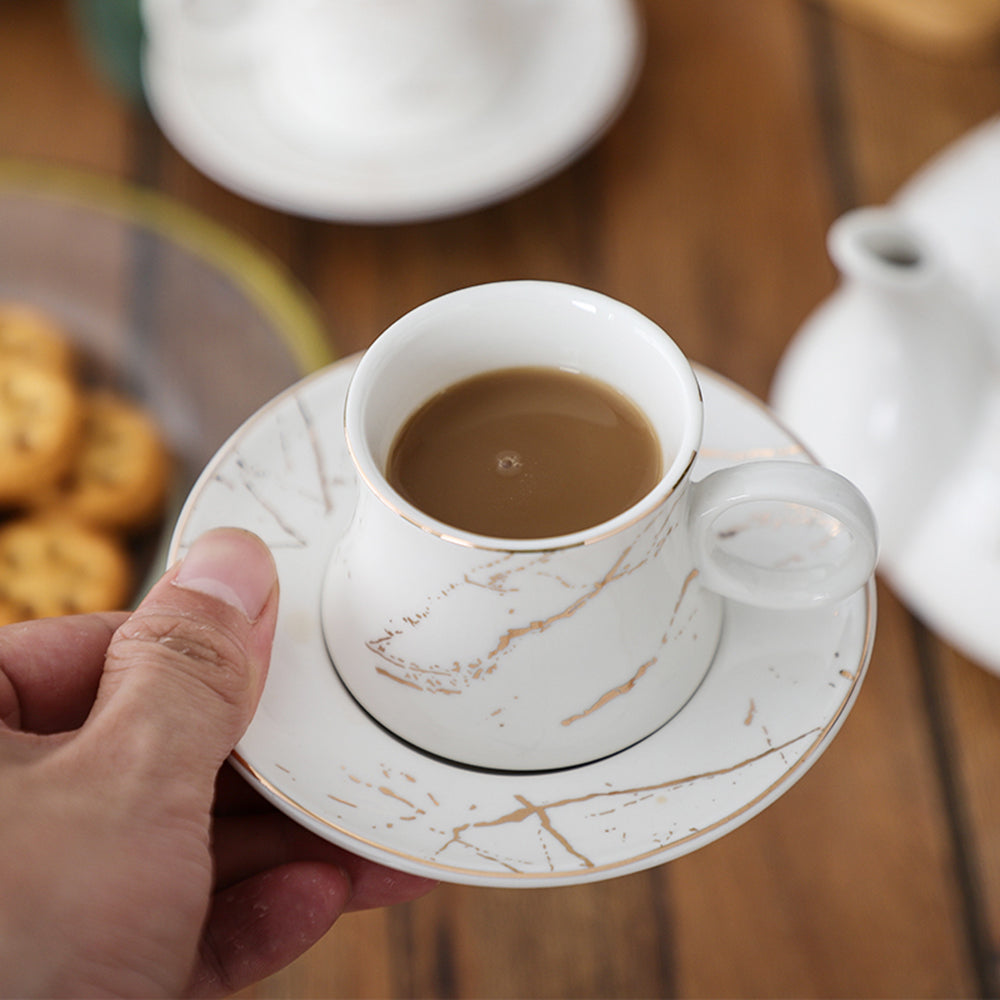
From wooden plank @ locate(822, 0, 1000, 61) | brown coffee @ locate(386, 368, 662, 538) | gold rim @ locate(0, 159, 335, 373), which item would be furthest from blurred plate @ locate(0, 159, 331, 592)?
wooden plank @ locate(822, 0, 1000, 61)

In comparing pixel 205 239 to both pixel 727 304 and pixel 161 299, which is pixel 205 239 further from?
pixel 727 304

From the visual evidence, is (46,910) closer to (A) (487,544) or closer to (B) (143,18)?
(A) (487,544)

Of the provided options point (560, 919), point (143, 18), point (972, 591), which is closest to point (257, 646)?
point (560, 919)

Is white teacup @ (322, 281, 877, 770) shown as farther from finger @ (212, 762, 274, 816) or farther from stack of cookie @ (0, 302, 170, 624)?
stack of cookie @ (0, 302, 170, 624)

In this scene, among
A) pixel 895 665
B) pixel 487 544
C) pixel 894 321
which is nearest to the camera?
pixel 487 544

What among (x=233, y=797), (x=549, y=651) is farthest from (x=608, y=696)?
(x=233, y=797)

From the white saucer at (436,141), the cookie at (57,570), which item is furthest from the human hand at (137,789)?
the white saucer at (436,141)
